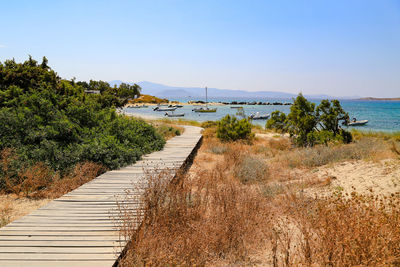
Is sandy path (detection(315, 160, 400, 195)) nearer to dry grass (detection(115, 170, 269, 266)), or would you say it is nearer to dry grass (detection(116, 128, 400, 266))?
dry grass (detection(116, 128, 400, 266))

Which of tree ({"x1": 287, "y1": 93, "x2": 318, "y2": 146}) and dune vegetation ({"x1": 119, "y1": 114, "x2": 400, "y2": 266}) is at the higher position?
tree ({"x1": 287, "y1": 93, "x2": 318, "y2": 146})

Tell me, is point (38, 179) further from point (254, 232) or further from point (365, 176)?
point (365, 176)

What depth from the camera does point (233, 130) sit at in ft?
53.5

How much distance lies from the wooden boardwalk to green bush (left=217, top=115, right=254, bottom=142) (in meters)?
11.0

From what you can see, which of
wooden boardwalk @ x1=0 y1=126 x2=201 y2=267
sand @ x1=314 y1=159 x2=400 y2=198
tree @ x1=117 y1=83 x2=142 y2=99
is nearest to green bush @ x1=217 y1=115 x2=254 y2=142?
sand @ x1=314 y1=159 x2=400 y2=198

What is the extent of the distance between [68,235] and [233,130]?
1326cm

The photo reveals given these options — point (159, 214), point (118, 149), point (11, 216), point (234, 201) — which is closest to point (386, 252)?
point (234, 201)

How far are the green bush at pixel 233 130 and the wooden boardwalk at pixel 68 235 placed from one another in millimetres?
11033

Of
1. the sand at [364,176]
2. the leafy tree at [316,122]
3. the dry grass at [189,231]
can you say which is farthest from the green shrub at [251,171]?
the leafy tree at [316,122]

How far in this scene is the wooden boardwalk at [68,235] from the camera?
10.3 feet

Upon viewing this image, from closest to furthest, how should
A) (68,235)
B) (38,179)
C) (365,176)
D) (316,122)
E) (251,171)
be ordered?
(68,235)
(38,179)
(365,176)
(251,171)
(316,122)

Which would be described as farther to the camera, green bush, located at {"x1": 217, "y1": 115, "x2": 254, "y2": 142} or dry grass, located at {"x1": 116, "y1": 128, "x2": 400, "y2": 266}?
green bush, located at {"x1": 217, "y1": 115, "x2": 254, "y2": 142}

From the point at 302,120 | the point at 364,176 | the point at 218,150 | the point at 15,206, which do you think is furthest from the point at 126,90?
the point at 364,176

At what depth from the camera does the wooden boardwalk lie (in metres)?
3.13
